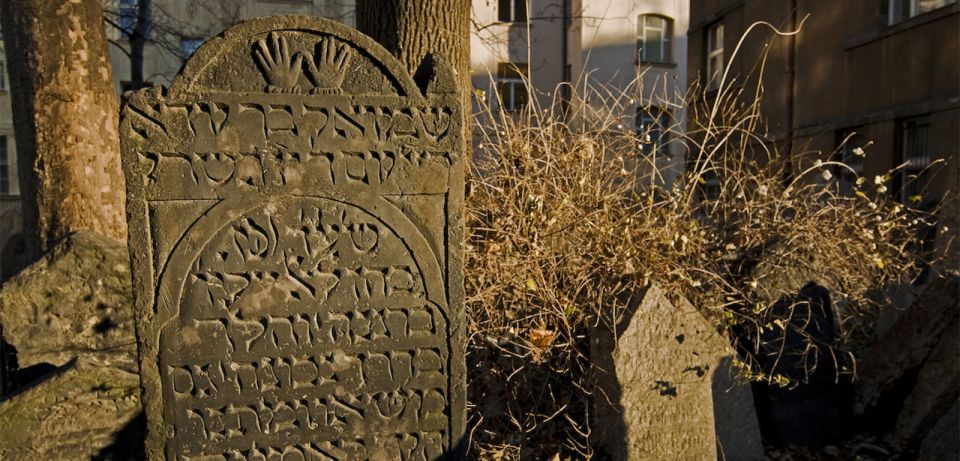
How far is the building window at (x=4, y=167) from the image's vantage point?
21938 mm

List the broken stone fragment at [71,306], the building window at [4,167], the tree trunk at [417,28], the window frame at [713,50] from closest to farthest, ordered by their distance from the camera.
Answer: the broken stone fragment at [71,306] < the tree trunk at [417,28] < the window frame at [713,50] < the building window at [4,167]

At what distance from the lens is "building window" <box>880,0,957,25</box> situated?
9.27m

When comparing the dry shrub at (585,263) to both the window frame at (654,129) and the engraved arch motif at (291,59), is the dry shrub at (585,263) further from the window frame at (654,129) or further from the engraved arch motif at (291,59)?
the engraved arch motif at (291,59)

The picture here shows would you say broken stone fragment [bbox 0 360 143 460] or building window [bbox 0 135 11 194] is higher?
building window [bbox 0 135 11 194]

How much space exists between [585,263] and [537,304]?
1.29ft

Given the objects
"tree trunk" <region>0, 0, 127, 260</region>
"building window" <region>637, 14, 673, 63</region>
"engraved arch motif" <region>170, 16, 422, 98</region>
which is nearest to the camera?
"engraved arch motif" <region>170, 16, 422, 98</region>

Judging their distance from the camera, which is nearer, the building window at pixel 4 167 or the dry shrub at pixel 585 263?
the dry shrub at pixel 585 263

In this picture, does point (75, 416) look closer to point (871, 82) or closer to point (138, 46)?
point (138, 46)

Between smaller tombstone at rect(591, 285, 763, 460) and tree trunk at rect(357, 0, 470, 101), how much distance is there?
1.98 meters

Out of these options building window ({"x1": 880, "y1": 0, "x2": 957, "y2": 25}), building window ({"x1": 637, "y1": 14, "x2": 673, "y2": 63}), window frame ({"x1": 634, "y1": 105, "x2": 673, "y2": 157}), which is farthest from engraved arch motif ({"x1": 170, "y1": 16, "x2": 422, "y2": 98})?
building window ({"x1": 637, "y1": 14, "x2": 673, "y2": 63})

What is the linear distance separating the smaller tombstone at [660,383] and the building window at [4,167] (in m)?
23.7

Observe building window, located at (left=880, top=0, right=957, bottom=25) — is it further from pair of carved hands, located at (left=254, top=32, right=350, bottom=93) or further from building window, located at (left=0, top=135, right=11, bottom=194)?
building window, located at (left=0, top=135, right=11, bottom=194)

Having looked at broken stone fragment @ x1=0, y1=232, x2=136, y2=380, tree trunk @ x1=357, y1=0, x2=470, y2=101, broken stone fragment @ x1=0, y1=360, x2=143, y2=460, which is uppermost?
tree trunk @ x1=357, y1=0, x2=470, y2=101

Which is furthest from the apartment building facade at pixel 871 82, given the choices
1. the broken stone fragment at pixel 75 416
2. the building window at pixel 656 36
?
the building window at pixel 656 36
